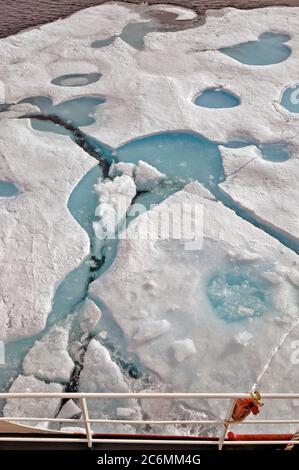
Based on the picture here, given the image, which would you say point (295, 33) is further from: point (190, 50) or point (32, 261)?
point (32, 261)

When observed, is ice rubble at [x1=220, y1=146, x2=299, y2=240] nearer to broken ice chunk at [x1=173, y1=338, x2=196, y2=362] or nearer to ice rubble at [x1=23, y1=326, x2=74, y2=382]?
broken ice chunk at [x1=173, y1=338, x2=196, y2=362]

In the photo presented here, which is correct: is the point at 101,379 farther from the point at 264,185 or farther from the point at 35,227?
the point at 264,185

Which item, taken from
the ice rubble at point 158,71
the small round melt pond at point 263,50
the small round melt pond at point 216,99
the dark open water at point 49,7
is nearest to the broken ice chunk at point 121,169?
the ice rubble at point 158,71

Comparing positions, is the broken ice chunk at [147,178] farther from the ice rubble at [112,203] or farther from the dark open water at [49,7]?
the dark open water at [49,7]

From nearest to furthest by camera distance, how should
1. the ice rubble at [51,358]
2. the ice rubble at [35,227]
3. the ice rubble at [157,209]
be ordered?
the ice rubble at [51,358], the ice rubble at [157,209], the ice rubble at [35,227]

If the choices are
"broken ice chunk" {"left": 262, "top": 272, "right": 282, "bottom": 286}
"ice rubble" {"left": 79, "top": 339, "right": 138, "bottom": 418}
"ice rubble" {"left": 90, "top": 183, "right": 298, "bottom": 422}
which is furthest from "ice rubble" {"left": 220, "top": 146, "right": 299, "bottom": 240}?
"ice rubble" {"left": 79, "top": 339, "right": 138, "bottom": 418}

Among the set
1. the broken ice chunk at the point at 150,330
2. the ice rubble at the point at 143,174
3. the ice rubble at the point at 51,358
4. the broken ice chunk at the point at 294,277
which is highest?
the ice rubble at the point at 143,174
